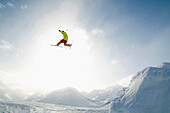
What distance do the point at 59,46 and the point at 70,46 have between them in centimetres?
196

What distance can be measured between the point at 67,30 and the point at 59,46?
3.96m

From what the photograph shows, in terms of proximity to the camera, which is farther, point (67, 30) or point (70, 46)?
point (70, 46)

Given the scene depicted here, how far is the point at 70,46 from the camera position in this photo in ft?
74.3

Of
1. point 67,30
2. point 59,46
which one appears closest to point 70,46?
point 59,46

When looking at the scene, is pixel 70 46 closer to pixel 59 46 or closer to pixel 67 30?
pixel 59 46

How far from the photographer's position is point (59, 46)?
22875 mm

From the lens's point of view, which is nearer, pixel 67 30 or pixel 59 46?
pixel 67 30

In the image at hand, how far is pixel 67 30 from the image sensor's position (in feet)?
66.1

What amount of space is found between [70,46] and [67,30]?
134 inches
